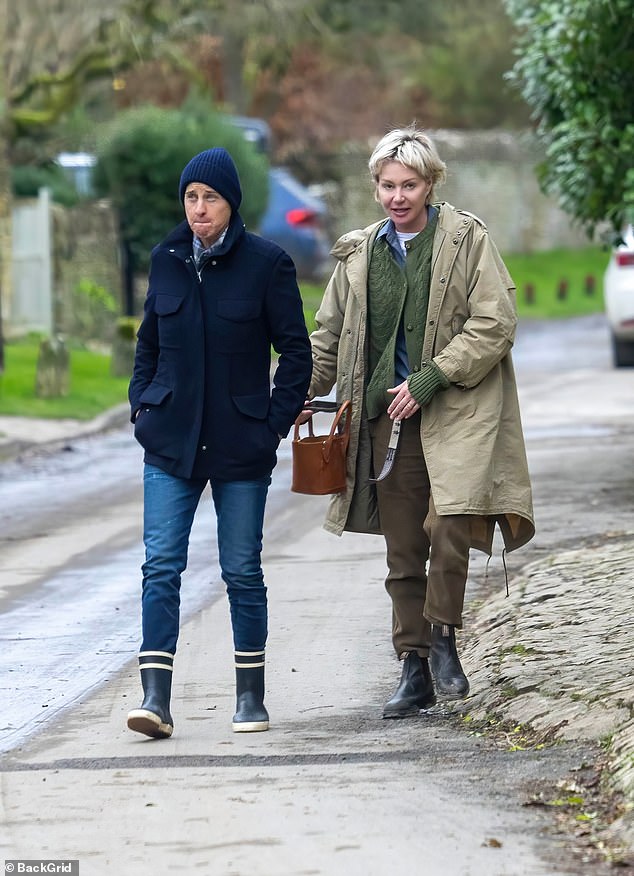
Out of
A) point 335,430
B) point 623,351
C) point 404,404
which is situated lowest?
point 623,351

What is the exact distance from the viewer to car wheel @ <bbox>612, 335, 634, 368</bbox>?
21078mm

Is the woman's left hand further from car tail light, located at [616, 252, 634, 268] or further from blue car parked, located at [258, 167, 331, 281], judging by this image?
blue car parked, located at [258, 167, 331, 281]

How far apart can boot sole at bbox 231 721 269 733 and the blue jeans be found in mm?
321

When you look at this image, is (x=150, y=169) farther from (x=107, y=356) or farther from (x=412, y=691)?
(x=412, y=691)

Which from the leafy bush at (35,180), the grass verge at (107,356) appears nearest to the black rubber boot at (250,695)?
the grass verge at (107,356)

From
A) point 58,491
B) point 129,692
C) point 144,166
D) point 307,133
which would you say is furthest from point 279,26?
point 129,692

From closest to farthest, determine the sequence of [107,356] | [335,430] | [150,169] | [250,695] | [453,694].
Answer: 1. [250,695]
2. [335,430]
3. [453,694]
4. [107,356]
5. [150,169]

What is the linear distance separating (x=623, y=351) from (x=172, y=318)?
15443 mm

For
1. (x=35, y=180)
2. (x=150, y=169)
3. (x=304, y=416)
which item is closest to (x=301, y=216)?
(x=35, y=180)

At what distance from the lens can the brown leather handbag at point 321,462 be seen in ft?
21.5

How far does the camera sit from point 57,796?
18.4ft

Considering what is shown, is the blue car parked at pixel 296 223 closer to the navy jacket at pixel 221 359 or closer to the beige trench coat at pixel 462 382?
the beige trench coat at pixel 462 382

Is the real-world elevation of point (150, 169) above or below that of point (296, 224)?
above

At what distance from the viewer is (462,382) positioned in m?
6.36
